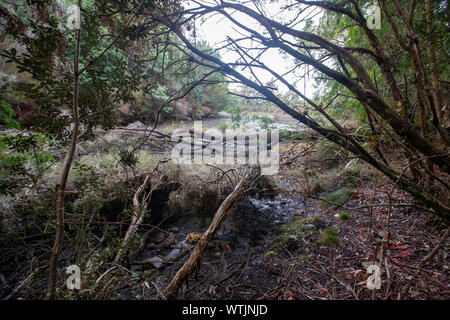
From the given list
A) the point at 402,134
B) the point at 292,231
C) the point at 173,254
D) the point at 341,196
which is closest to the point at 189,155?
the point at 173,254

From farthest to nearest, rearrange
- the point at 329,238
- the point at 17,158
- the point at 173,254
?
the point at 173,254 → the point at 329,238 → the point at 17,158

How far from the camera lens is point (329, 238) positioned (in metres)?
2.24

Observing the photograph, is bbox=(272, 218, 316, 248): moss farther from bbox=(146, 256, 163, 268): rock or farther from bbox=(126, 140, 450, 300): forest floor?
bbox=(146, 256, 163, 268): rock

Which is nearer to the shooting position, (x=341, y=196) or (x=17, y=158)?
(x=17, y=158)

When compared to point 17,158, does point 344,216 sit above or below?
below

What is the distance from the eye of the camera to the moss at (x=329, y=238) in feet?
7.22

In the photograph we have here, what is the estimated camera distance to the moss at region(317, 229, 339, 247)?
2.20 m

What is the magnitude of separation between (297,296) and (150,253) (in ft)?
6.44

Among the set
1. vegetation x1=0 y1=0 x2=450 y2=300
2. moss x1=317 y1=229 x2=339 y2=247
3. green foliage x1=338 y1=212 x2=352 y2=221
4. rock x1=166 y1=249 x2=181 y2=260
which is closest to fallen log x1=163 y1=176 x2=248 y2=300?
vegetation x1=0 y1=0 x2=450 y2=300

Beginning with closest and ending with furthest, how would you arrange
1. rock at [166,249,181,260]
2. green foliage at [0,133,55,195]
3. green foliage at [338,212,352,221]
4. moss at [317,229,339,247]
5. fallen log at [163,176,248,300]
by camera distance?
green foliage at [0,133,55,195]
fallen log at [163,176,248,300]
moss at [317,229,339,247]
rock at [166,249,181,260]
green foliage at [338,212,352,221]

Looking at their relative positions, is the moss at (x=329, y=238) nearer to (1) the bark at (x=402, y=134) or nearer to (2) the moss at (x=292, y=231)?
(2) the moss at (x=292, y=231)

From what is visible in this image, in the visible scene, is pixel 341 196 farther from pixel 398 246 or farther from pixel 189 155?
pixel 189 155
